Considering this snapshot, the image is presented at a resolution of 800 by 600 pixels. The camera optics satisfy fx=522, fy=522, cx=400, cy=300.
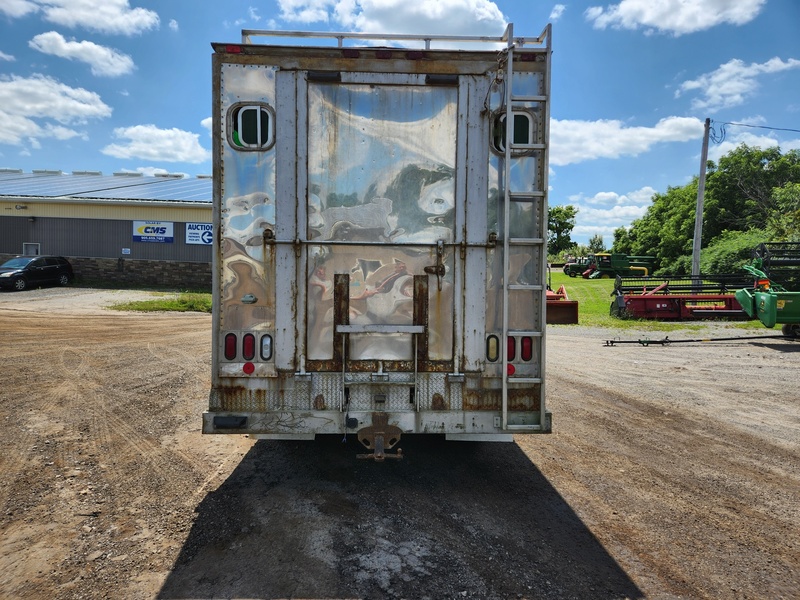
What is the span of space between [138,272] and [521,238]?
2597 centimetres

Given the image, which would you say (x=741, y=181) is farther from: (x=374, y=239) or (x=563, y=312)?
(x=374, y=239)

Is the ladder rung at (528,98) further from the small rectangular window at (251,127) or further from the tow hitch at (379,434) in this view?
the tow hitch at (379,434)

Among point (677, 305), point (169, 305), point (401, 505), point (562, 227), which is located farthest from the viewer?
point (562, 227)

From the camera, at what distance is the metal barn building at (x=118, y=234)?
25.6 meters

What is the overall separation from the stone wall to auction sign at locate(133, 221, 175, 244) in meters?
1.09

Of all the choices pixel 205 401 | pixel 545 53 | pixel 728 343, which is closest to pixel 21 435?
pixel 205 401

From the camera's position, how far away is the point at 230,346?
4172 millimetres

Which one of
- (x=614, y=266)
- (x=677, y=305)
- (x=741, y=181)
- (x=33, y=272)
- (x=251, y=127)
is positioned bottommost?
(x=677, y=305)

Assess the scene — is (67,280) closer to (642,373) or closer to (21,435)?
(21,435)

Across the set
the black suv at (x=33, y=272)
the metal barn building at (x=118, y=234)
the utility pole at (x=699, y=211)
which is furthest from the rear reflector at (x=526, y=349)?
the black suv at (x=33, y=272)

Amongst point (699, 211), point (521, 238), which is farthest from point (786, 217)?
point (521, 238)

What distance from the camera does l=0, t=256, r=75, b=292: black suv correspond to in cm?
2162

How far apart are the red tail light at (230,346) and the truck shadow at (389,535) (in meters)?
1.31

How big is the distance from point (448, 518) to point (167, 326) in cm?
1286
